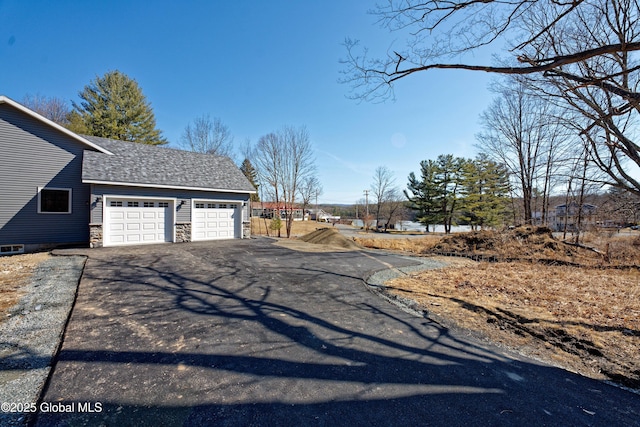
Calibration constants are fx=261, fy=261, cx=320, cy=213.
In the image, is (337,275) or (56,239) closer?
(337,275)

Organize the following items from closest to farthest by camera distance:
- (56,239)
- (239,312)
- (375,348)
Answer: (375,348), (239,312), (56,239)

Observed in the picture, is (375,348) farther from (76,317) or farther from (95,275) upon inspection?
(95,275)

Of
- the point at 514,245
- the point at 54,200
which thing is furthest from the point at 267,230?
the point at 514,245

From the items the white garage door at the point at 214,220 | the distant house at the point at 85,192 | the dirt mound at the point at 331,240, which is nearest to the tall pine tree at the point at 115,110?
the distant house at the point at 85,192

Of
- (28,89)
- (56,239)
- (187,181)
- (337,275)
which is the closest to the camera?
(337,275)

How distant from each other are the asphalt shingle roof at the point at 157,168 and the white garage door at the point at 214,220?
102 centimetres

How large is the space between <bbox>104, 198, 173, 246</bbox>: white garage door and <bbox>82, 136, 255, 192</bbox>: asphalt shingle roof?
98 centimetres

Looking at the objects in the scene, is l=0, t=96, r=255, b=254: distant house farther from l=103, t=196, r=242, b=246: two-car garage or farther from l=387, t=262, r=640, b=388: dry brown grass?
l=387, t=262, r=640, b=388: dry brown grass

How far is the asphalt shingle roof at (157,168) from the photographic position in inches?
435

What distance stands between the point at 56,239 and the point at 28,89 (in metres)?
21.1

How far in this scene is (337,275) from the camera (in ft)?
24.1

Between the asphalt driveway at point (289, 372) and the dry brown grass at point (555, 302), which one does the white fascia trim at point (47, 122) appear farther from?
the dry brown grass at point (555, 302)

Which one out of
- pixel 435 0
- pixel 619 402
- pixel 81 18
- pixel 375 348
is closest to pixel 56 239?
pixel 81 18

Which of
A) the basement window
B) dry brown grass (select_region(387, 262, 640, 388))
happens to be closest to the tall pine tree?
the basement window
